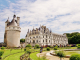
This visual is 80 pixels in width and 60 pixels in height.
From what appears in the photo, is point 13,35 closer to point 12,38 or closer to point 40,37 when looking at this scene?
point 12,38

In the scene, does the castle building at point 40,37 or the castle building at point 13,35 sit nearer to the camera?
the castle building at point 13,35

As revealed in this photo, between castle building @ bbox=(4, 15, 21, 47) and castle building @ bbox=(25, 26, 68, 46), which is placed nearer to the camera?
castle building @ bbox=(4, 15, 21, 47)

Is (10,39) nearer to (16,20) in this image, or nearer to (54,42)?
(16,20)

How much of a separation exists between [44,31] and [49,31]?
170 inches

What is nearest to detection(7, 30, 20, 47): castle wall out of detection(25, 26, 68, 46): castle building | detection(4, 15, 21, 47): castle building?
detection(4, 15, 21, 47): castle building

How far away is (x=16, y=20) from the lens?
46844mm

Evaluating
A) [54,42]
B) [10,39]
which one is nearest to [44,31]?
[54,42]

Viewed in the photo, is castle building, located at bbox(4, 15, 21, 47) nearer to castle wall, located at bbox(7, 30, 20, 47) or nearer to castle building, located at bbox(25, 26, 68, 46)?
castle wall, located at bbox(7, 30, 20, 47)

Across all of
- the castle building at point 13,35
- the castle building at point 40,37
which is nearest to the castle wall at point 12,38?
the castle building at point 13,35

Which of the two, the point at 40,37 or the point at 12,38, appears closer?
the point at 12,38

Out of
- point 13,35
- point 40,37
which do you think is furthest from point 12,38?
point 40,37

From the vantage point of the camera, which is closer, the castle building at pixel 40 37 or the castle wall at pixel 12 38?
the castle wall at pixel 12 38

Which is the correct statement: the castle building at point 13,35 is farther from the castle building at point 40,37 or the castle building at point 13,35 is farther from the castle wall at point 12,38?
the castle building at point 40,37

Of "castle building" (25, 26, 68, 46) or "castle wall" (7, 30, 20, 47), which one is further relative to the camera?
"castle building" (25, 26, 68, 46)
